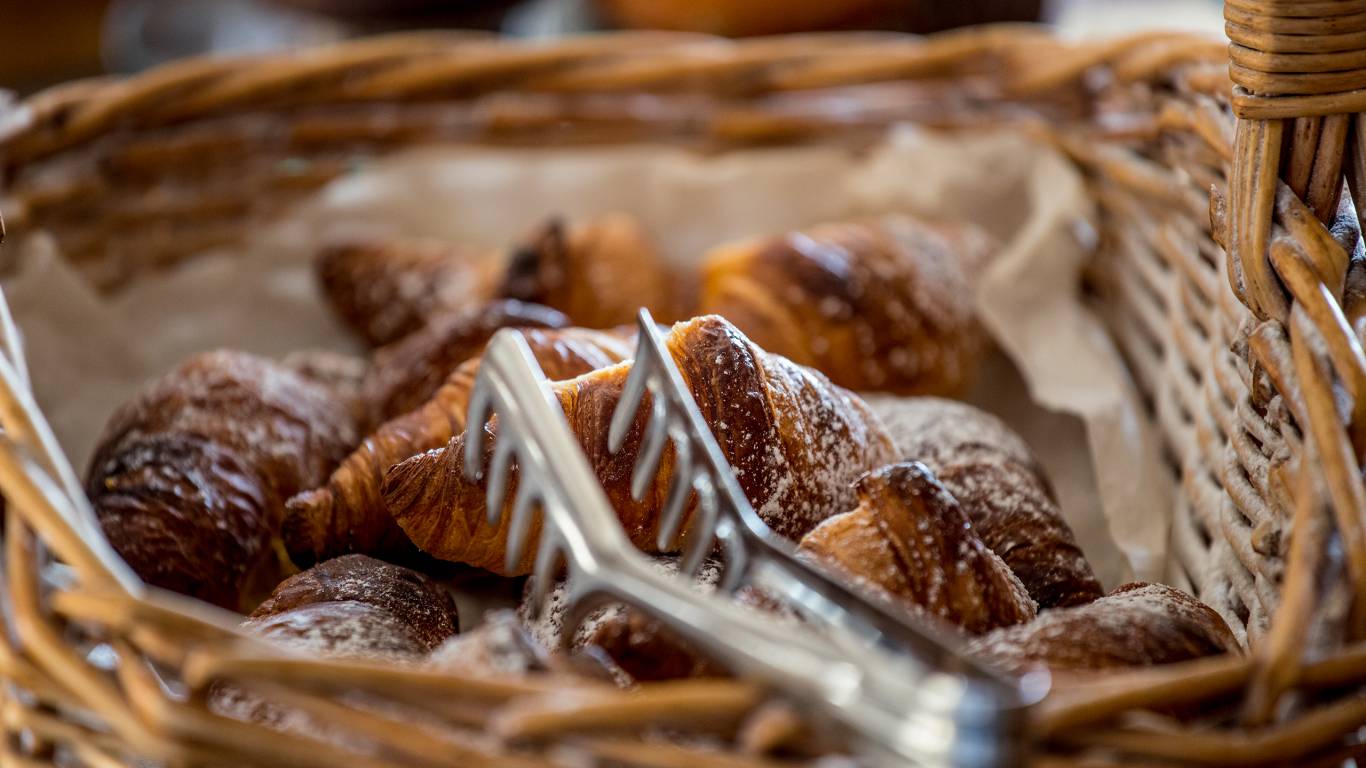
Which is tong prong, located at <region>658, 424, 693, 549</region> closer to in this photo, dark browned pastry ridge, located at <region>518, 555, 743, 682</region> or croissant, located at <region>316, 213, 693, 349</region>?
dark browned pastry ridge, located at <region>518, 555, 743, 682</region>

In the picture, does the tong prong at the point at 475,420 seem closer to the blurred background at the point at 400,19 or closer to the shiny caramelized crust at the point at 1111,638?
the shiny caramelized crust at the point at 1111,638

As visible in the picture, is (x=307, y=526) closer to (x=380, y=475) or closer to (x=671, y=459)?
(x=380, y=475)

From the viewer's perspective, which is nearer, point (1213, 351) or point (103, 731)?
point (103, 731)

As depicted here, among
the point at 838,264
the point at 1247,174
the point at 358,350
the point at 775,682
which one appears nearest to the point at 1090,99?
the point at 838,264

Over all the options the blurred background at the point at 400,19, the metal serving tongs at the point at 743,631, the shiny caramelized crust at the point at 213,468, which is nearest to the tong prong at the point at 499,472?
the metal serving tongs at the point at 743,631

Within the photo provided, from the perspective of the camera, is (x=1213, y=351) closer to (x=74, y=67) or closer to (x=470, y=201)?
(x=470, y=201)

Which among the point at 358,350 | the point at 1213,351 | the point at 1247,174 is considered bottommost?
the point at 358,350

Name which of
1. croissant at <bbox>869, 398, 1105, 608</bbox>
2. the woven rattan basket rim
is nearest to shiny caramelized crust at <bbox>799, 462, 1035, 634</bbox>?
croissant at <bbox>869, 398, 1105, 608</bbox>
